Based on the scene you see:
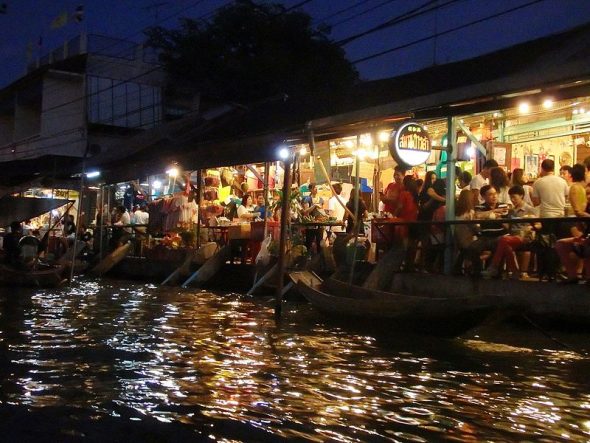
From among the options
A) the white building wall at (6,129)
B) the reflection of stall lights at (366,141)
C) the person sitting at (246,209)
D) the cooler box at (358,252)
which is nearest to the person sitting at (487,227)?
the cooler box at (358,252)

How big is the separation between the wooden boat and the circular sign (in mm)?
2331

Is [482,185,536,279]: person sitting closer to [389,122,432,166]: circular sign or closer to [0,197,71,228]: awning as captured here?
[389,122,432,166]: circular sign

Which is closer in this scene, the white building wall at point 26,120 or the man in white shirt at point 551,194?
the man in white shirt at point 551,194

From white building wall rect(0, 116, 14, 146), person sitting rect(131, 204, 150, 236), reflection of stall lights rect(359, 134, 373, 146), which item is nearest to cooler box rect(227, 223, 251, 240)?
reflection of stall lights rect(359, 134, 373, 146)

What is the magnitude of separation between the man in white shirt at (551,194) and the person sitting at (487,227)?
0.72m

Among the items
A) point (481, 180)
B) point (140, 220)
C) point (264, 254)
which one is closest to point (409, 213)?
point (481, 180)

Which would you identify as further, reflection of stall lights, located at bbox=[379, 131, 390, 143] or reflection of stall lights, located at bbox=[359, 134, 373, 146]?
reflection of stall lights, located at bbox=[359, 134, 373, 146]

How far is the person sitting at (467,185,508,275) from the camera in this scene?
1091 centimetres

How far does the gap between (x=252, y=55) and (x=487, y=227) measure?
2441 cm

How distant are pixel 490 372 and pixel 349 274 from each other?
5.45 m

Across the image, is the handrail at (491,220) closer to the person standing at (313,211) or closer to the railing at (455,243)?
Answer: the railing at (455,243)

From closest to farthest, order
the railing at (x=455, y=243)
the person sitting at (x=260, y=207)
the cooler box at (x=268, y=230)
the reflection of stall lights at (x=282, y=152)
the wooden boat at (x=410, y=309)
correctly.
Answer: the wooden boat at (x=410, y=309) → the railing at (x=455, y=243) → the reflection of stall lights at (x=282, y=152) → the cooler box at (x=268, y=230) → the person sitting at (x=260, y=207)

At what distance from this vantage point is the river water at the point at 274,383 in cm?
543

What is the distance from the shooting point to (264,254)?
1573 cm
